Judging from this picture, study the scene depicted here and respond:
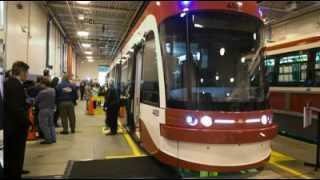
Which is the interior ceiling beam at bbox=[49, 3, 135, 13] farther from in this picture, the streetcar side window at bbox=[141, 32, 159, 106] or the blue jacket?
the blue jacket

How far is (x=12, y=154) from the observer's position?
182 inches

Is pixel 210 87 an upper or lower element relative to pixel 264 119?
upper

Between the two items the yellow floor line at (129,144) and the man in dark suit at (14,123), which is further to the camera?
the yellow floor line at (129,144)

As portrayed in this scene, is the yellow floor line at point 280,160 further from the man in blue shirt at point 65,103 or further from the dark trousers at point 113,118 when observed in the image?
the man in blue shirt at point 65,103

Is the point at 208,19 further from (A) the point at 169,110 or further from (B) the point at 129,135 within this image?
(B) the point at 129,135

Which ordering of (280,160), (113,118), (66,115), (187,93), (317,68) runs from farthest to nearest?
(113,118) < (66,115) < (317,68) < (280,160) < (187,93)

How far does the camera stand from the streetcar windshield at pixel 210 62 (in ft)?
14.5

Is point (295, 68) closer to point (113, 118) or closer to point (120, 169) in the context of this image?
point (113, 118)

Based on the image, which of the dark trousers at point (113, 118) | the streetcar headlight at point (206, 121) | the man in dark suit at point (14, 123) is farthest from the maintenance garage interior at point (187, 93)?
the dark trousers at point (113, 118)

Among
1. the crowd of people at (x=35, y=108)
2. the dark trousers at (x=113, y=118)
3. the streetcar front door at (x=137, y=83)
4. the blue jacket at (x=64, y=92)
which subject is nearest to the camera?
the crowd of people at (x=35, y=108)

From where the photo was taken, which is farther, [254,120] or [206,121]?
[254,120]

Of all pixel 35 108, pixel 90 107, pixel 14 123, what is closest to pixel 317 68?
pixel 14 123

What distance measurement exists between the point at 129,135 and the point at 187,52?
14.5 ft

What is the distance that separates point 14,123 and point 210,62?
2.92 meters
